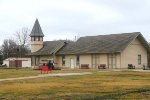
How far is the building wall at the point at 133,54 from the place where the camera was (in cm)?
6244

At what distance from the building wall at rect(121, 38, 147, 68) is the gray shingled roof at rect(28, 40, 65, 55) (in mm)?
14863

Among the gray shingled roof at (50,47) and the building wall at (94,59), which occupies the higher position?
the gray shingled roof at (50,47)

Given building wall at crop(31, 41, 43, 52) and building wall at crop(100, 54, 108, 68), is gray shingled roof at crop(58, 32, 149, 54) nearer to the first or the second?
building wall at crop(100, 54, 108, 68)

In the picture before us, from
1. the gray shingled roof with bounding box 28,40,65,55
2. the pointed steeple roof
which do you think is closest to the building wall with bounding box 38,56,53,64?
the gray shingled roof with bounding box 28,40,65,55

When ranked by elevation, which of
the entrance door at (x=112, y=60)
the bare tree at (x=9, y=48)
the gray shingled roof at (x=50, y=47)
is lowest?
the entrance door at (x=112, y=60)

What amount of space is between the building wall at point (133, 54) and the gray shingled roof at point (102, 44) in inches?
44.3

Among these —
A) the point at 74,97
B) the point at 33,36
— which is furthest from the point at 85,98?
the point at 33,36

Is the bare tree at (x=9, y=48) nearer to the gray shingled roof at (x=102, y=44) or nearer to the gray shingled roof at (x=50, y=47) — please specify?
the gray shingled roof at (x=50, y=47)

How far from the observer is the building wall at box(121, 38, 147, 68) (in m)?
62.4

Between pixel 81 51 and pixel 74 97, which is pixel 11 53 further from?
pixel 74 97

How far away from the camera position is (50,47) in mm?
76250

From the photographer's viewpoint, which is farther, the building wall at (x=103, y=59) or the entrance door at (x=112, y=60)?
Answer: the building wall at (x=103, y=59)

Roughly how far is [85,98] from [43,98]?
6.68ft

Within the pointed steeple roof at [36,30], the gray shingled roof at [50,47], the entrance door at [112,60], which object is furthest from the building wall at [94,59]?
the pointed steeple roof at [36,30]
